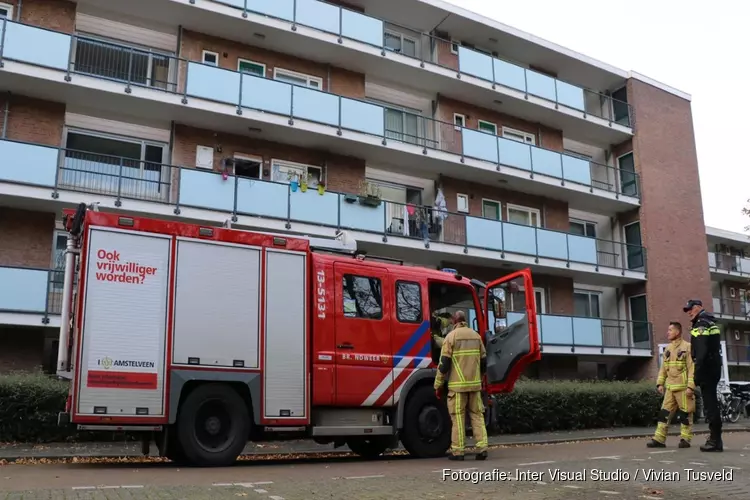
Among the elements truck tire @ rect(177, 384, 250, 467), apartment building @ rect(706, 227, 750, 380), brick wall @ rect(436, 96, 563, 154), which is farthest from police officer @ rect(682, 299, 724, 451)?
apartment building @ rect(706, 227, 750, 380)

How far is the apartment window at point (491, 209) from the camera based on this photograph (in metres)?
23.5

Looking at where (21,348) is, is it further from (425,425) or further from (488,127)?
(488,127)

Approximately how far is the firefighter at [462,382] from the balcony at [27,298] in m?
Result: 8.92

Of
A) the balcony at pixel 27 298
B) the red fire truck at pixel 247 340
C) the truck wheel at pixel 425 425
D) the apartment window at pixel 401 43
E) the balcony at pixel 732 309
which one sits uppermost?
the apartment window at pixel 401 43

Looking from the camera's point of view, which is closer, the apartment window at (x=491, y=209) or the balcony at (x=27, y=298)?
the balcony at (x=27, y=298)

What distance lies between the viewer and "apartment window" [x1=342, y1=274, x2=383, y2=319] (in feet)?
33.6

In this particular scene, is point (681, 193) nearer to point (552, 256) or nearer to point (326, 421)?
point (552, 256)

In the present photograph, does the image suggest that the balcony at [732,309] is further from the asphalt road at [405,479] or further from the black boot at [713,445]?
the asphalt road at [405,479]

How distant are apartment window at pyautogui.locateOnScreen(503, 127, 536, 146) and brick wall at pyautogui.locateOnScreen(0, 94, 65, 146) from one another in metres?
14.4

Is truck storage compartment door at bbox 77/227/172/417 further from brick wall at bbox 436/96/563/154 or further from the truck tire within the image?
brick wall at bbox 436/96/563/154

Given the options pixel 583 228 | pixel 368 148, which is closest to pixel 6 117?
pixel 368 148

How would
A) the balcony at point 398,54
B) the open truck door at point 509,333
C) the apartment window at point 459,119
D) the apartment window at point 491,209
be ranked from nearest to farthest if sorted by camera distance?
the open truck door at point 509,333 < the balcony at point 398,54 < the apartment window at point 459,119 < the apartment window at point 491,209

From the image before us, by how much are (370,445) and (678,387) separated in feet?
15.8

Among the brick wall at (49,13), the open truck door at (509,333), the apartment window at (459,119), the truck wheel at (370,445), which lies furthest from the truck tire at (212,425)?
the apartment window at (459,119)
